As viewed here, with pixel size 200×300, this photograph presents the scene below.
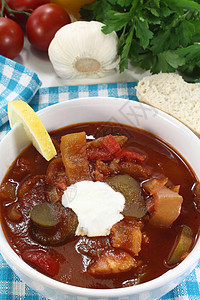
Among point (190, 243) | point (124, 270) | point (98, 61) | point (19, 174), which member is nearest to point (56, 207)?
point (19, 174)

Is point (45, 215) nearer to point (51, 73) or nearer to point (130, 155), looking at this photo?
point (130, 155)

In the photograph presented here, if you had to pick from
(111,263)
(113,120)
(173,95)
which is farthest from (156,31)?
(111,263)

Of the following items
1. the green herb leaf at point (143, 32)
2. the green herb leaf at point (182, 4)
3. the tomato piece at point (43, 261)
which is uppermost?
the green herb leaf at point (182, 4)

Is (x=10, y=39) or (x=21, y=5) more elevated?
(x=21, y=5)

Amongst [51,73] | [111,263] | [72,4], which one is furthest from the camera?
[72,4]

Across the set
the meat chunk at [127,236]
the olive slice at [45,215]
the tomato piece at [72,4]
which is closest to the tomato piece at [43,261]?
the olive slice at [45,215]

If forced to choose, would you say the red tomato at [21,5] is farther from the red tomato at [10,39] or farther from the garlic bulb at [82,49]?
the garlic bulb at [82,49]
